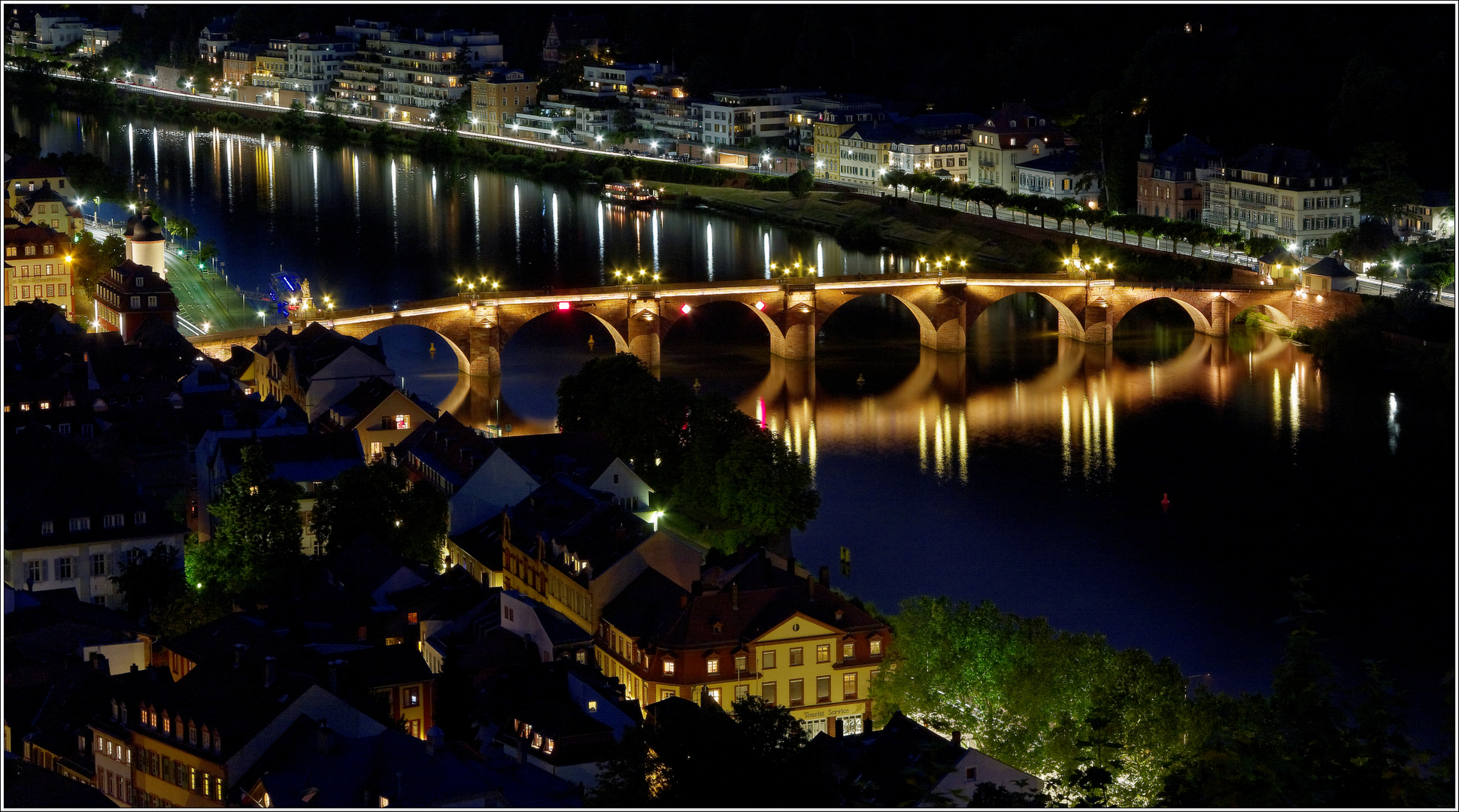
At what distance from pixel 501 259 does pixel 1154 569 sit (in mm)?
36524

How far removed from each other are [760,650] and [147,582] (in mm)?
8870

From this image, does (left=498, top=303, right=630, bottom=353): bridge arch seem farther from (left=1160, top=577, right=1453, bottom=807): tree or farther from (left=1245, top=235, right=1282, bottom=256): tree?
(left=1160, top=577, right=1453, bottom=807): tree

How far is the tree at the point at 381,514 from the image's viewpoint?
114 ft

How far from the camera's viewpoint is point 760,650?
30.2 metres

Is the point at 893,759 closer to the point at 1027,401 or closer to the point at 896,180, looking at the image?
the point at 1027,401

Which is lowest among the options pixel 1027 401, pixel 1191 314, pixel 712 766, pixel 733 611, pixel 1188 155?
pixel 1027 401

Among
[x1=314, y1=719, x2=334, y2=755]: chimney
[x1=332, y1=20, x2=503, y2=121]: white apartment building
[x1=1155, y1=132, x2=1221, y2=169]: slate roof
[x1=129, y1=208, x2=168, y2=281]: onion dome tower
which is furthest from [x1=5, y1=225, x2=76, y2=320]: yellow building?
[x1=332, y1=20, x2=503, y2=121]: white apartment building

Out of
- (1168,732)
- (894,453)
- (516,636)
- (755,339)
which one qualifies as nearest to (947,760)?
(1168,732)

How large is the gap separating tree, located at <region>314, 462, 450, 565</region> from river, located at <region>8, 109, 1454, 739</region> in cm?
667

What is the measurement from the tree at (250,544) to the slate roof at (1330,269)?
33137mm

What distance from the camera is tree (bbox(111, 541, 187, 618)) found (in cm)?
3269

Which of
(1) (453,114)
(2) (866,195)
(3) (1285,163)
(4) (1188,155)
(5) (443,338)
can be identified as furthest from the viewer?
(1) (453,114)

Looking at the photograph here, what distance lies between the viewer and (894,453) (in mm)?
48250

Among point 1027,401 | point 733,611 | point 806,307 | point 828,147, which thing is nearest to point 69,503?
point 733,611
